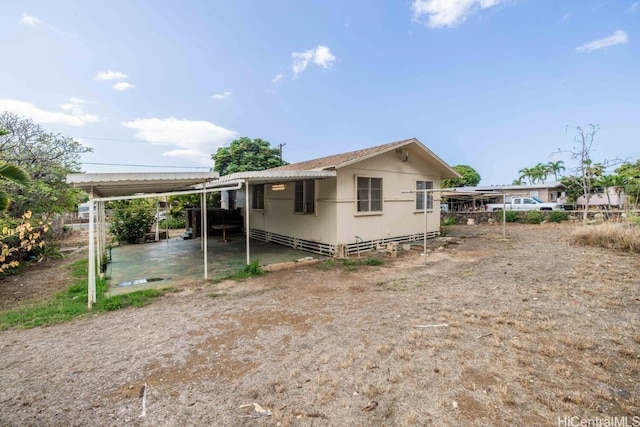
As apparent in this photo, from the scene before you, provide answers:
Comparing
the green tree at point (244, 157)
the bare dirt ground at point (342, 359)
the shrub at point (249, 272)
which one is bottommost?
the bare dirt ground at point (342, 359)

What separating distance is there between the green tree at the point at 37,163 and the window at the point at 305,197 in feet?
22.4

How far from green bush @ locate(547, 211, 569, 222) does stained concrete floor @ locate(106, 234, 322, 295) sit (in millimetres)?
16535

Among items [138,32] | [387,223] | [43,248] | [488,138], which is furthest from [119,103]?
[488,138]

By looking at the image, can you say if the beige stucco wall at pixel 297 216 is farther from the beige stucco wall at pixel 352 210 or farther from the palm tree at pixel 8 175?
the palm tree at pixel 8 175

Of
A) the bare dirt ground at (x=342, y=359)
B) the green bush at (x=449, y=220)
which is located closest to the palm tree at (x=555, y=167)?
the green bush at (x=449, y=220)

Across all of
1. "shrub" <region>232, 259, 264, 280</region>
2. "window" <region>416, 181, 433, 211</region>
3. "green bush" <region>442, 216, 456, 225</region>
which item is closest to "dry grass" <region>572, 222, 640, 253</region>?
"window" <region>416, 181, 433, 211</region>

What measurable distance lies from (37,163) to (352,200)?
9544 mm

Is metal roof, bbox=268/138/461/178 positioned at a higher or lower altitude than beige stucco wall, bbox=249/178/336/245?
higher

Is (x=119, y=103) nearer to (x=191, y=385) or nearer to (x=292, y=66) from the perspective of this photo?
(x=292, y=66)

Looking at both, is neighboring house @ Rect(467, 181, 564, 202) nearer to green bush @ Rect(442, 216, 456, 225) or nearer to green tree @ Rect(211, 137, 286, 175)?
green bush @ Rect(442, 216, 456, 225)

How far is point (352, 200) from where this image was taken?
28.5 feet

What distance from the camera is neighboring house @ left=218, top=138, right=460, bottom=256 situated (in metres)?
8.44

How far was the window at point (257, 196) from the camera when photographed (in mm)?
12008

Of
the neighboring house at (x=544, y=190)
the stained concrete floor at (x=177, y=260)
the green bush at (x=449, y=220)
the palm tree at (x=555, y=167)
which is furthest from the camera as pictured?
the palm tree at (x=555, y=167)
